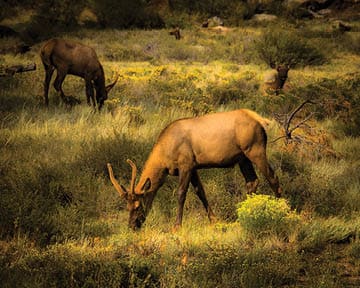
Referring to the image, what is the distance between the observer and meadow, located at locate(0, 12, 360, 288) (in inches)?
225

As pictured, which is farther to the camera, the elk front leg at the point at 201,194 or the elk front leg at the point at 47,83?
the elk front leg at the point at 47,83

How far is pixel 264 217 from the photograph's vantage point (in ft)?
22.5

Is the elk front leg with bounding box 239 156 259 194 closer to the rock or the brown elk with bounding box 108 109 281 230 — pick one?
the brown elk with bounding box 108 109 281 230

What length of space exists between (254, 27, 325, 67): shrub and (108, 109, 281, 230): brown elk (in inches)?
652

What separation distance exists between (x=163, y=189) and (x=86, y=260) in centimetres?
275

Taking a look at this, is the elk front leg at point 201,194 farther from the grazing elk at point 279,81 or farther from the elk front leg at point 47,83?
the grazing elk at point 279,81

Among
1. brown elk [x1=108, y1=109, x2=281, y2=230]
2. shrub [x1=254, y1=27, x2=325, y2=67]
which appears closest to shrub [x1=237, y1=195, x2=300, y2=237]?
brown elk [x1=108, y1=109, x2=281, y2=230]

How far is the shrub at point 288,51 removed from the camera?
2394 cm

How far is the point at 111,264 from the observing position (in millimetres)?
5617

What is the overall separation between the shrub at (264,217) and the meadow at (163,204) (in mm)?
15

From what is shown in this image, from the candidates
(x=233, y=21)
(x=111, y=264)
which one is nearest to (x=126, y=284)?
(x=111, y=264)

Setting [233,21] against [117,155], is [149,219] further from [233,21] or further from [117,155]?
[233,21]

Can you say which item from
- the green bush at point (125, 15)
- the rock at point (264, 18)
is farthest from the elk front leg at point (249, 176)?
the rock at point (264, 18)

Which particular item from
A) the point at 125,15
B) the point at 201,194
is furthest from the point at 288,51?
the point at 201,194
